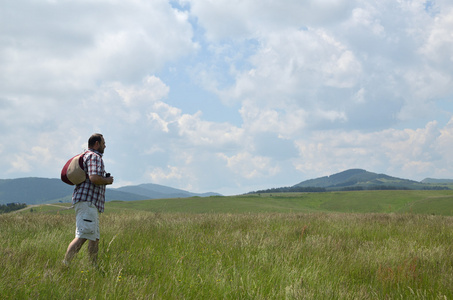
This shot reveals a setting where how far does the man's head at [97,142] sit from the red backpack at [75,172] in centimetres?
26

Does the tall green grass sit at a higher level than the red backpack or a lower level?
lower

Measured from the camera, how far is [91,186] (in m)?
4.97

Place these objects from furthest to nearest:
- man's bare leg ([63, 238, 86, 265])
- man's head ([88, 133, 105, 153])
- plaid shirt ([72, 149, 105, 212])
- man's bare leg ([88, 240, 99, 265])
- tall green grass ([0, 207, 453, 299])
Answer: man's head ([88, 133, 105, 153])
plaid shirt ([72, 149, 105, 212])
man's bare leg ([88, 240, 99, 265])
man's bare leg ([63, 238, 86, 265])
tall green grass ([0, 207, 453, 299])

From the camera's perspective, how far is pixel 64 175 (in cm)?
505

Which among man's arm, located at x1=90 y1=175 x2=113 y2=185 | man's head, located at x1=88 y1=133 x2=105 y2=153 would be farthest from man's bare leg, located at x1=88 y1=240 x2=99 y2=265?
man's head, located at x1=88 y1=133 x2=105 y2=153

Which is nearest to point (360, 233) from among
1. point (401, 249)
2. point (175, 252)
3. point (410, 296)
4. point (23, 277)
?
point (401, 249)

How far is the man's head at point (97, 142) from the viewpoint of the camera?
17.1 ft

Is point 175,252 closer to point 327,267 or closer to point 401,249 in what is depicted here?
point 327,267

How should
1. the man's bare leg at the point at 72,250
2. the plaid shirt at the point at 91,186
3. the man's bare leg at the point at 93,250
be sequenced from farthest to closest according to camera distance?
the plaid shirt at the point at 91,186
the man's bare leg at the point at 93,250
the man's bare leg at the point at 72,250

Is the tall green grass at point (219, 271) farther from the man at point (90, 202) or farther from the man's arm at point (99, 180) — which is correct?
the man's arm at point (99, 180)

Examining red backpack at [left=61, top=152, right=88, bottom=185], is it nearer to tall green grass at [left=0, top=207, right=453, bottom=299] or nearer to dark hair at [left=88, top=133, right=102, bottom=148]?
dark hair at [left=88, top=133, right=102, bottom=148]

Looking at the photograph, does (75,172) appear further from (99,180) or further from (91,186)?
Result: (99,180)

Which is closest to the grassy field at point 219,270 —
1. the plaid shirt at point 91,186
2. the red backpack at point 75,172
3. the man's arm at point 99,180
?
the plaid shirt at point 91,186

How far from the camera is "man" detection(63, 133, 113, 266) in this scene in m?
4.73
